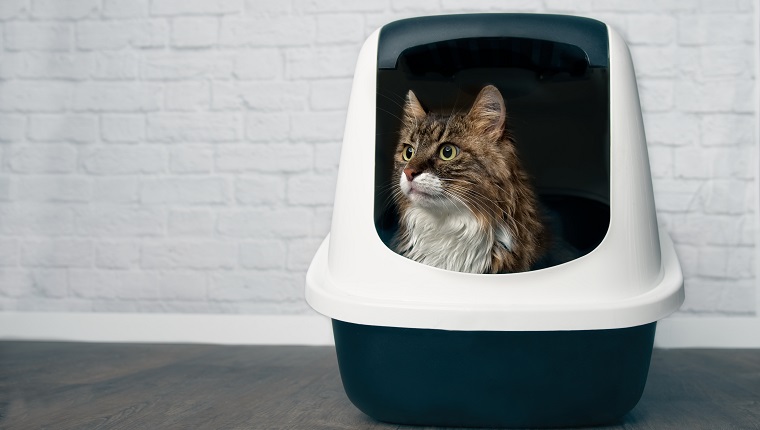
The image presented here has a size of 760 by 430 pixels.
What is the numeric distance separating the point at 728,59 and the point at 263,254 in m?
1.28

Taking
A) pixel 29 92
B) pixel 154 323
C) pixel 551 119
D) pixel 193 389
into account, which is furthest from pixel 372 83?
pixel 29 92

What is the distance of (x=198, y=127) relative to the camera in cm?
189

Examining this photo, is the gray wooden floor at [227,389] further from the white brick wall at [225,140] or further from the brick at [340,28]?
the brick at [340,28]

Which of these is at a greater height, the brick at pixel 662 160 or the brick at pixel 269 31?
the brick at pixel 269 31

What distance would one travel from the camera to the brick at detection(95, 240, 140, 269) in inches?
75.5

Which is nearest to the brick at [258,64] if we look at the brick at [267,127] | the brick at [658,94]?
the brick at [267,127]

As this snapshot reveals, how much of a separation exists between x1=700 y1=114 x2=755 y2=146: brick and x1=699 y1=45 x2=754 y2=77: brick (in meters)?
0.11

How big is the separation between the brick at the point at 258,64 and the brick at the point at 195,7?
12cm

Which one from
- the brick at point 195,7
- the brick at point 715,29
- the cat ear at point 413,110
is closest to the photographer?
the cat ear at point 413,110

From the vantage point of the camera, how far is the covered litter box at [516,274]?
3.08 ft

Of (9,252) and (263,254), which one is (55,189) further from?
(263,254)

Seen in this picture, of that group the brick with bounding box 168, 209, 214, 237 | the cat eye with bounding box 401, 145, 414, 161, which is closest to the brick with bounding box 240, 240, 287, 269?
the brick with bounding box 168, 209, 214, 237

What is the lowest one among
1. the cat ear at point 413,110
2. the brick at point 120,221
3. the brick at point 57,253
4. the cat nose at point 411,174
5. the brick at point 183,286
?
the brick at point 183,286

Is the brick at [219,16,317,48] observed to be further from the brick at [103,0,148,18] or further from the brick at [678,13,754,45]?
the brick at [678,13,754,45]
